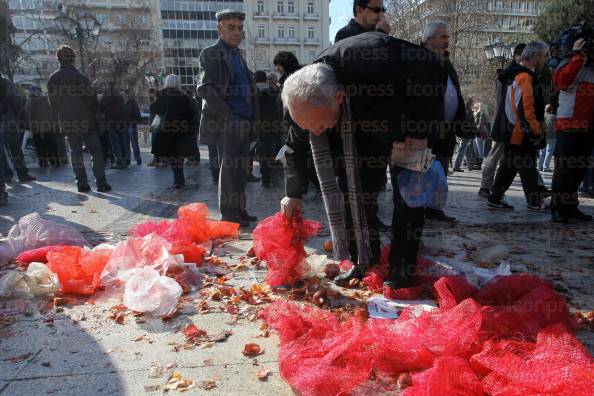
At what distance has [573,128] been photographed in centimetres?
484

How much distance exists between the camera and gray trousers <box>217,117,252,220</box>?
4.81 meters

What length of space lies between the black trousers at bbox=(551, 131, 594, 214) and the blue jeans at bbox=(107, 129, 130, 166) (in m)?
9.03

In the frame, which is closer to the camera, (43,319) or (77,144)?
(43,319)

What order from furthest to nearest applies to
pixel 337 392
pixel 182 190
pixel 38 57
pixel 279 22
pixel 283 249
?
pixel 279 22 → pixel 38 57 → pixel 182 190 → pixel 283 249 → pixel 337 392

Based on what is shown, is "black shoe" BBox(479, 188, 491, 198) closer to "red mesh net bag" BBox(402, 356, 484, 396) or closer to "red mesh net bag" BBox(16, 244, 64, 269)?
"red mesh net bag" BBox(402, 356, 484, 396)

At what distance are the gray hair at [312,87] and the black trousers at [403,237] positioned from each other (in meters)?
0.79

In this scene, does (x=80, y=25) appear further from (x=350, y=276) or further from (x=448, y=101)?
(x=350, y=276)

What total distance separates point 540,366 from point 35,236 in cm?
403

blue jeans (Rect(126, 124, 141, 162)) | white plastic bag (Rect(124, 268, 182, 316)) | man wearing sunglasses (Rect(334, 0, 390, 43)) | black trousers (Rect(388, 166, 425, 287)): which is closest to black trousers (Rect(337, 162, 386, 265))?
black trousers (Rect(388, 166, 425, 287))

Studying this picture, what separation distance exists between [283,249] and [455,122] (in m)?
2.19

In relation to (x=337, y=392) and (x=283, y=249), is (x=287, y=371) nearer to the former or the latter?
(x=337, y=392)

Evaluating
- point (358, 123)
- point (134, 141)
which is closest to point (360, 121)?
point (358, 123)

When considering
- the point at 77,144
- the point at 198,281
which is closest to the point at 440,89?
the point at 198,281

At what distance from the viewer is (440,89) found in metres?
2.57
